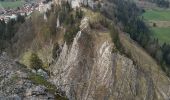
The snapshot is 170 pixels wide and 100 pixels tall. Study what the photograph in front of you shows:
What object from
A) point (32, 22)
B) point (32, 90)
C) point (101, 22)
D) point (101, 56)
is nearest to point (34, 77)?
point (32, 90)

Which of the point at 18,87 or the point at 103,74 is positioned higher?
the point at 18,87

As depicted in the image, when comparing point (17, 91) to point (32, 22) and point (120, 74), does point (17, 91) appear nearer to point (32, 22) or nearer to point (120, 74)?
point (120, 74)

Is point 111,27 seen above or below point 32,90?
below

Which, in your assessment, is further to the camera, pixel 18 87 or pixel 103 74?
pixel 103 74

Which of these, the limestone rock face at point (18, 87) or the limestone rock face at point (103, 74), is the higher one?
the limestone rock face at point (18, 87)

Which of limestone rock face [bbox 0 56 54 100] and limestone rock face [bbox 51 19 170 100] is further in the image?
limestone rock face [bbox 51 19 170 100]

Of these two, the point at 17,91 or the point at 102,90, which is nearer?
the point at 17,91

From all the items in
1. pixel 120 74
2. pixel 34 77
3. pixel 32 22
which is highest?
pixel 34 77

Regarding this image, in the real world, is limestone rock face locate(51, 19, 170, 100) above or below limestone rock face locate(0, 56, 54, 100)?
below

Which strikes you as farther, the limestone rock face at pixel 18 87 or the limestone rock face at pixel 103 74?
the limestone rock face at pixel 103 74

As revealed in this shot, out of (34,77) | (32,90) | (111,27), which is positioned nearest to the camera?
(32,90)

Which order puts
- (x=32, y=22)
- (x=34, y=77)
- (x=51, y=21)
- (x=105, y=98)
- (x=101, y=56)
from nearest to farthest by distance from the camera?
(x=34, y=77) < (x=105, y=98) < (x=101, y=56) < (x=51, y=21) < (x=32, y=22)
